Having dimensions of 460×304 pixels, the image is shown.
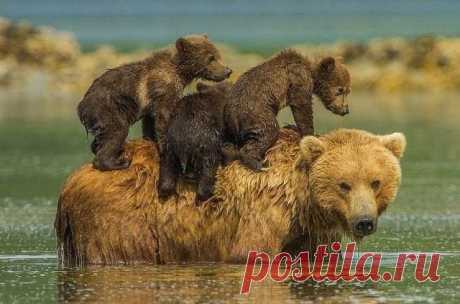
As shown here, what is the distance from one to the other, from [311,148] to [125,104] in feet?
4.80

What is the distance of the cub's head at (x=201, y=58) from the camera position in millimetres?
12375

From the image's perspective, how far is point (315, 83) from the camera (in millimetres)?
12234

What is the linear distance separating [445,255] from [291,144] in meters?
1.50

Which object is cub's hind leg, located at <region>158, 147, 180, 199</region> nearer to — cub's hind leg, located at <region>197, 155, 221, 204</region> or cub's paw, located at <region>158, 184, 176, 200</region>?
cub's paw, located at <region>158, 184, 176, 200</region>

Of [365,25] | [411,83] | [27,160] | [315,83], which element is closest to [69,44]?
[411,83]

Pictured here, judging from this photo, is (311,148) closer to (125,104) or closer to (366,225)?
(366,225)

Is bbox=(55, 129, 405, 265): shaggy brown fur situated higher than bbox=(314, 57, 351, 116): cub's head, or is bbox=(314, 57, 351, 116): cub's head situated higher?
bbox=(314, 57, 351, 116): cub's head

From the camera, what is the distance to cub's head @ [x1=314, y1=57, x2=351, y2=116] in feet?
39.9

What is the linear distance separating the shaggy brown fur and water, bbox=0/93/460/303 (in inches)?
7.3

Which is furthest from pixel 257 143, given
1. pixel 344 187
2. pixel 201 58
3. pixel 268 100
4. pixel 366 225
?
pixel 366 225

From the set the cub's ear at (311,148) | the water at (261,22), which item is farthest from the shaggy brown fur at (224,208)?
the water at (261,22)

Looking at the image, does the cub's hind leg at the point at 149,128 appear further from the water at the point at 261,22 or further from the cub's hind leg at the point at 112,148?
the water at the point at 261,22

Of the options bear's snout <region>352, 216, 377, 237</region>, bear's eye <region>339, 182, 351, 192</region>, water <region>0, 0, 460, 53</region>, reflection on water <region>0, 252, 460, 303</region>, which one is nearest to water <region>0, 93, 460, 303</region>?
reflection on water <region>0, 252, 460, 303</region>

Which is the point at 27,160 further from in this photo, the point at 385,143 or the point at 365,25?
the point at 365,25
